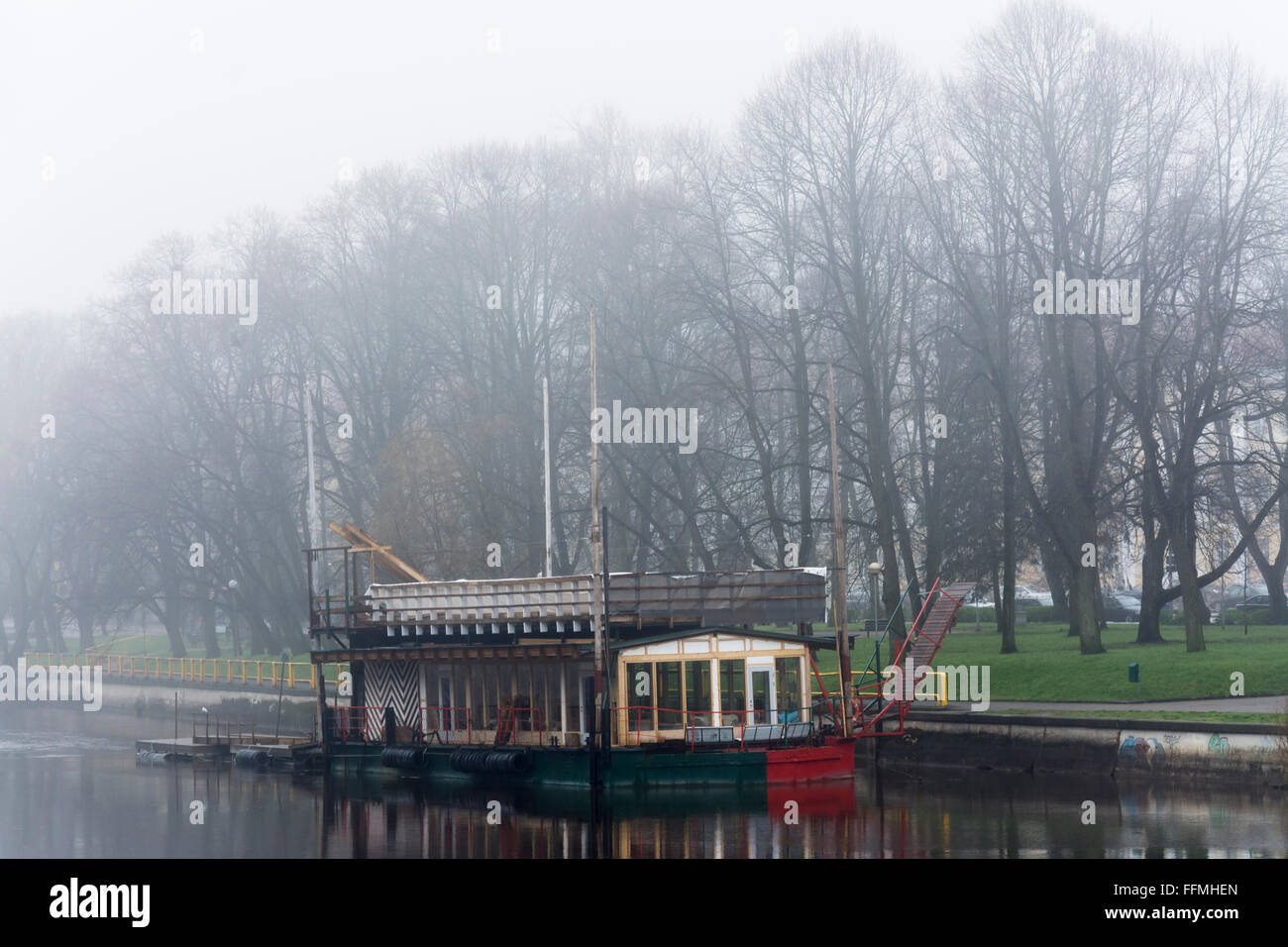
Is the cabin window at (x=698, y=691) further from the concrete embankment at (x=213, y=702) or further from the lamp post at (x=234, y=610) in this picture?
the lamp post at (x=234, y=610)

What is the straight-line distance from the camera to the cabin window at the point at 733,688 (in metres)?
38.8

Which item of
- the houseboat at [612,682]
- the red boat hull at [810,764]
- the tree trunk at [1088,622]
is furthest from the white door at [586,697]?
the tree trunk at [1088,622]

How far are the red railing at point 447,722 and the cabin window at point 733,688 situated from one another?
792 cm

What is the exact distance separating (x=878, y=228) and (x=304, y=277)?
27.9 metres

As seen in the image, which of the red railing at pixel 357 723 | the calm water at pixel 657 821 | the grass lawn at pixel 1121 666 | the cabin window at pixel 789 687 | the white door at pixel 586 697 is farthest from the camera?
the red railing at pixel 357 723

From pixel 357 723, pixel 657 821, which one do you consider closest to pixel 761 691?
pixel 657 821

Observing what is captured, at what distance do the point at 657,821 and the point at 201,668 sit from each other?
48.0m

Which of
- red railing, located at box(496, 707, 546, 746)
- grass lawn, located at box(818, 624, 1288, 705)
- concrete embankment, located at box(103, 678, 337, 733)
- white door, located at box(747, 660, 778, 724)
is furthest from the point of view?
concrete embankment, located at box(103, 678, 337, 733)

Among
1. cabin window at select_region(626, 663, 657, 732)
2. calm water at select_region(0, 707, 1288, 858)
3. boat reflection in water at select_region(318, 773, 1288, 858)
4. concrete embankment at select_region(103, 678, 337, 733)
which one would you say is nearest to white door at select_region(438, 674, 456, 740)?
calm water at select_region(0, 707, 1288, 858)

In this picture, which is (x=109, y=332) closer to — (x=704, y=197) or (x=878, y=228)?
(x=704, y=197)

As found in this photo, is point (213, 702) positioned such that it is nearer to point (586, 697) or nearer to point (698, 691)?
point (586, 697)

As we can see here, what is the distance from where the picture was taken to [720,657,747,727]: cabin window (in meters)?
38.8

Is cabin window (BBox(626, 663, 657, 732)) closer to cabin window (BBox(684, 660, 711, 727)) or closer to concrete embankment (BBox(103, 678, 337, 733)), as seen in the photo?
cabin window (BBox(684, 660, 711, 727))

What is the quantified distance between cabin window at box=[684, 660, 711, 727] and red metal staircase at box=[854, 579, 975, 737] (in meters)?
3.61
